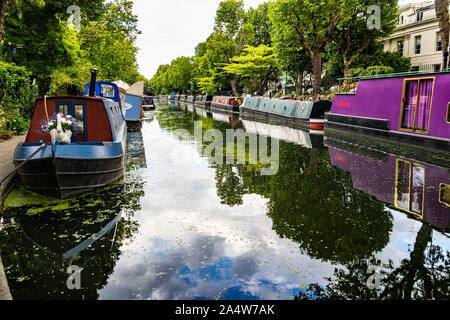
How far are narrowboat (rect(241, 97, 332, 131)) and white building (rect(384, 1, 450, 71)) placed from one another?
15.8 meters

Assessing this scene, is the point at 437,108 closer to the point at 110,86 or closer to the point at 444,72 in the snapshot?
the point at 444,72

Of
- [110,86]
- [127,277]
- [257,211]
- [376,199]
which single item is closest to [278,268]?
[127,277]

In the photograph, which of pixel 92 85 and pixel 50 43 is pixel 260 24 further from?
pixel 92 85

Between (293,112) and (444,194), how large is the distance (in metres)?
16.6

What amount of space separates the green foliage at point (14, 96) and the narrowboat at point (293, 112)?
15154mm

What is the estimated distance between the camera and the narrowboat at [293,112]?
21.1 metres

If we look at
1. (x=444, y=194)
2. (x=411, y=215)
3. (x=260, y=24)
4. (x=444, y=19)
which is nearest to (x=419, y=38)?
(x=260, y=24)

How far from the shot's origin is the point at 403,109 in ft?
45.5

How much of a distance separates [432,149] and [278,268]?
10542mm

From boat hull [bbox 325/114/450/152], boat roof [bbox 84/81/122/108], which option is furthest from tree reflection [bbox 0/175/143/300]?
boat roof [bbox 84/81/122/108]

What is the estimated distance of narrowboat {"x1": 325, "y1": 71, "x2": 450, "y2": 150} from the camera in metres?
12.0

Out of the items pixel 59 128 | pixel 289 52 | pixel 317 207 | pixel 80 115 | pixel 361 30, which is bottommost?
pixel 317 207

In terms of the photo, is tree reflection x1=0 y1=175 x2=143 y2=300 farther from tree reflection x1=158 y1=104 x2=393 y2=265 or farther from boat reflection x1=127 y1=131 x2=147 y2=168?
boat reflection x1=127 y1=131 x2=147 y2=168
